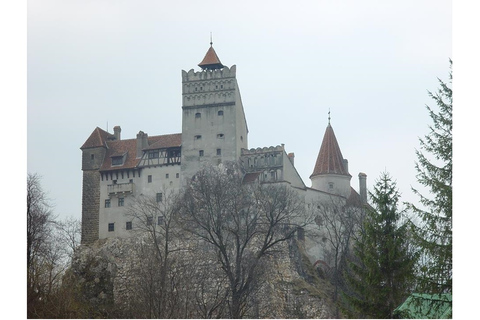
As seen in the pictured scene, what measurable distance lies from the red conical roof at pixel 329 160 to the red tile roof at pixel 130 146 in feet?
34.5

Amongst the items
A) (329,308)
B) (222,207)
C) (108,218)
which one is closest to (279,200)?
(222,207)

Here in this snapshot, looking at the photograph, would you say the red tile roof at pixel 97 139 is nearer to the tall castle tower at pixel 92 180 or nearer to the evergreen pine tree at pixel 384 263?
the tall castle tower at pixel 92 180

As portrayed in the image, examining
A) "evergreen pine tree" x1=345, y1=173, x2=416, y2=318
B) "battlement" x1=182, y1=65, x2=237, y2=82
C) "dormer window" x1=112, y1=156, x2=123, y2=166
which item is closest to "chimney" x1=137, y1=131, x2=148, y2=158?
"dormer window" x1=112, y1=156, x2=123, y2=166

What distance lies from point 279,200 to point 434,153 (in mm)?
25325

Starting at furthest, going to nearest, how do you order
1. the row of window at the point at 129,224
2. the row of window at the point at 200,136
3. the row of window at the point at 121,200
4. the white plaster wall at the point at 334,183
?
the white plaster wall at the point at 334,183
the row of window at the point at 121,200
the row of window at the point at 200,136
the row of window at the point at 129,224

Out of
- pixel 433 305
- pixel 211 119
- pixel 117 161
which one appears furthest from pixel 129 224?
pixel 433 305

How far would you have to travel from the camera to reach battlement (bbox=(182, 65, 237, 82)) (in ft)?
196

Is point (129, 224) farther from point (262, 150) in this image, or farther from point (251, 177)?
point (262, 150)

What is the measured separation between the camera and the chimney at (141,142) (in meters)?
61.2

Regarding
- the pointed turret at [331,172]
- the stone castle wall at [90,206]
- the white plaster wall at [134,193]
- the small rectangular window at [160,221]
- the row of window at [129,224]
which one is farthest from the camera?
the pointed turret at [331,172]

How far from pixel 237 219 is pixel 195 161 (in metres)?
11.1

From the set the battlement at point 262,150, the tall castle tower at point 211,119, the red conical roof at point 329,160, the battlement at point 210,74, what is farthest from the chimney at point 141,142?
the red conical roof at point 329,160

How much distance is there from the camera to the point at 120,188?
5906 cm

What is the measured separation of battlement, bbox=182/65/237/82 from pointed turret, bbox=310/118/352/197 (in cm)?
929
